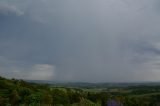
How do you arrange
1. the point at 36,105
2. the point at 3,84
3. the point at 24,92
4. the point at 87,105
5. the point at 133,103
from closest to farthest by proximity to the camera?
the point at 87,105 < the point at 36,105 < the point at 24,92 < the point at 133,103 < the point at 3,84

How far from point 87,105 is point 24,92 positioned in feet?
272

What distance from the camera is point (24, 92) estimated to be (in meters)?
94.9

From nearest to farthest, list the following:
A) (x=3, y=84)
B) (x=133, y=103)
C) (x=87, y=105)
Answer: (x=87, y=105) → (x=133, y=103) → (x=3, y=84)

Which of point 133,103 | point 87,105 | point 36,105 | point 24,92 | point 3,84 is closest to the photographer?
point 87,105

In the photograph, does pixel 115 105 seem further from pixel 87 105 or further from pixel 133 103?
pixel 133 103

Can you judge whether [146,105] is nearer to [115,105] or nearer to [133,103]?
[133,103]

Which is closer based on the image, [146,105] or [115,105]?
[115,105]

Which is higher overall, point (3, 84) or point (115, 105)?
point (3, 84)

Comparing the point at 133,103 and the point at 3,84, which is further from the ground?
the point at 3,84

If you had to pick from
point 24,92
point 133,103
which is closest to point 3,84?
point 24,92

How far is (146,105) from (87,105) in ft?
345

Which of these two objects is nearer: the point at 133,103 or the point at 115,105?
the point at 115,105

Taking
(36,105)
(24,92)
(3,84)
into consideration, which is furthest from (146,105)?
(36,105)

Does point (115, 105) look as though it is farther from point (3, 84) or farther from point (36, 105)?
point (3, 84)
